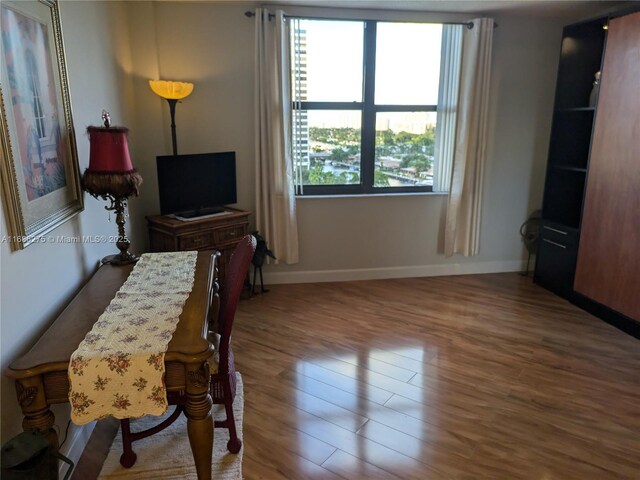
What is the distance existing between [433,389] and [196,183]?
2.25 metres

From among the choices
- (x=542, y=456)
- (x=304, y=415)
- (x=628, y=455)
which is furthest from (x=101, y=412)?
(x=628, y=455)

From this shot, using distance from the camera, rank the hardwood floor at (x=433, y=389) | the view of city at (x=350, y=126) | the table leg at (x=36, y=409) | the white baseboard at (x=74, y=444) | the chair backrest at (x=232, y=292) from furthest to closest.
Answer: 1. the view of city at (x=350, y=126)
2. the hardwood floor at (x=433, y=389)
3. the white baseboard at (x=74, y=444)
4. the chair backrest at (x=232, y=292)
5. the table leg at (x=36, y=409)

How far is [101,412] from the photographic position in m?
1.44

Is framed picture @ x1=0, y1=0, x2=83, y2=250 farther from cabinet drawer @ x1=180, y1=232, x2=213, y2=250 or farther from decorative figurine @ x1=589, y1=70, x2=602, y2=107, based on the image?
decorative figurine @ x1=589, y1=70, x2=602, y2=107

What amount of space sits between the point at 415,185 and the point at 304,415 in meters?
2.58

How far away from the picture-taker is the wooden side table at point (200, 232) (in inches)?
130

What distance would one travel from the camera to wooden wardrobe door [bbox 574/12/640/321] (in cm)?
310

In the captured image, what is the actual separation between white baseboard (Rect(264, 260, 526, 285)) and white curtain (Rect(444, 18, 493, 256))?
0.22 m

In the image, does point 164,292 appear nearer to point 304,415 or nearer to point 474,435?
point 304,415

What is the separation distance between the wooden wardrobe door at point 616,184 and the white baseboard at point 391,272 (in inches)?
40.3

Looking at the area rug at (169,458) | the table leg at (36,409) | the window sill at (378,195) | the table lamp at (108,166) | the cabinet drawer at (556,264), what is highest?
the table lamp at (108,166)

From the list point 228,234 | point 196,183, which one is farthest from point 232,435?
point 196,183

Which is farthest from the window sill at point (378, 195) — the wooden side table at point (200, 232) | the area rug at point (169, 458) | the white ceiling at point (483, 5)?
the area rug at point (169, 458)

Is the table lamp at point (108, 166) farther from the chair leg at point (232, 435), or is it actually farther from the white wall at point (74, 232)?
the chair leg at point (232, 435)
